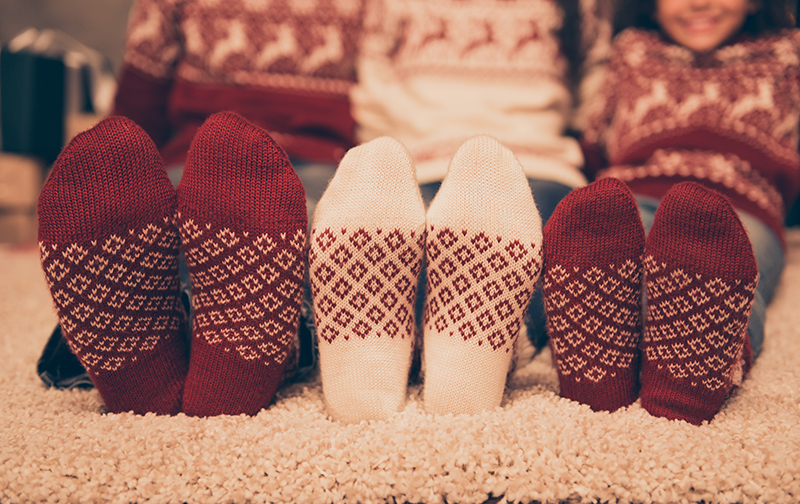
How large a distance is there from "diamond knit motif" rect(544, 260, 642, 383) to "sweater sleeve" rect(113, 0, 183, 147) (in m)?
0.88

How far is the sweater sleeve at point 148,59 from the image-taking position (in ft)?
3.25

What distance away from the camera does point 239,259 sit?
0.49 metres

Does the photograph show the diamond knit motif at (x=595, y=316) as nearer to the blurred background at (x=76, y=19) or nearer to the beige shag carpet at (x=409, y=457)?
the beige shag carpet at (x=409, y=457)

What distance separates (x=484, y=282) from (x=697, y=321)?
196mm

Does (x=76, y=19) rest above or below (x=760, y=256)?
above

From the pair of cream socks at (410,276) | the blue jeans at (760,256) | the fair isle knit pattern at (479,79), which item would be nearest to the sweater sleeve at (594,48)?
the fair isle knit pattern at (479,79)

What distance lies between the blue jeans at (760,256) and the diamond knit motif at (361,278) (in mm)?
293

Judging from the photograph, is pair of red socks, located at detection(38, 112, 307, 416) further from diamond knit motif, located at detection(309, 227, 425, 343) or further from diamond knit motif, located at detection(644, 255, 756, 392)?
diamond knit motif, located at detection(644, 255, 756, 392)

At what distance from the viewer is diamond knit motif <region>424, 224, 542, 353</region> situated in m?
0.50

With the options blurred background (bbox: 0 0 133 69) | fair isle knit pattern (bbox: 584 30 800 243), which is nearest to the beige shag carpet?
fair isle knit pattern (bbox: 584 30 800 243)

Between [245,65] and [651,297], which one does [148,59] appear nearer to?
[245,65]

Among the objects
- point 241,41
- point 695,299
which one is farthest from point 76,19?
point 695,299

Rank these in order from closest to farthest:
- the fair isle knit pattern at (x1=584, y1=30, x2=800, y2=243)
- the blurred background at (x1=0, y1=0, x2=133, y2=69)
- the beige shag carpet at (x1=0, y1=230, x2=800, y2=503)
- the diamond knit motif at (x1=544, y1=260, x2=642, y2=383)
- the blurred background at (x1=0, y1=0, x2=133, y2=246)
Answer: the beige shag carpet at (x1=0, y1=230, x2=800, y2=503) → the diamond knit motif at (x1=544, y1=260, x2=642, y2=383) → the fair isle knit pattern at (x1=584, y1=30, x2=800, y2=243) → the blurred background at (x1=0, y1=0, x2=133, y2=246) → the blurred background at (x1=0, y1=0, x2=133, y2=69)

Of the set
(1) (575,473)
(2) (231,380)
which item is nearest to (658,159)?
(1) (575,473)
